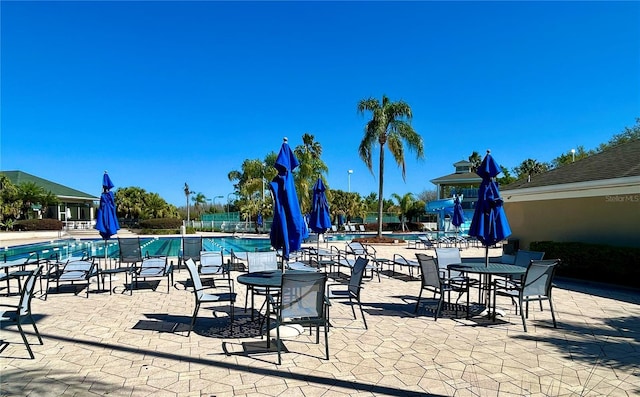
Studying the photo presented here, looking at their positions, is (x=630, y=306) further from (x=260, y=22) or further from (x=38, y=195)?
(x=38, y=195)

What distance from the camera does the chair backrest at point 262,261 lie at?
6.63 m

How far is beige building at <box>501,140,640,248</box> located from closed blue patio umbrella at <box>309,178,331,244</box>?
7541 millimetres

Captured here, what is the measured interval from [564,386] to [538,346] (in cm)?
123

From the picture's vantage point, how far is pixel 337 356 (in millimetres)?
4453

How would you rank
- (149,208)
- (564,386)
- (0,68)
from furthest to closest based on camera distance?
1. (149,208)
2. (0,68)
3. (564,386)

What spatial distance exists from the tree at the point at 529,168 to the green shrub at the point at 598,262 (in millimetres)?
40788

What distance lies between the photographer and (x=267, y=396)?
3426 mm

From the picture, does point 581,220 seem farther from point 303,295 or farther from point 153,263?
point 153,263

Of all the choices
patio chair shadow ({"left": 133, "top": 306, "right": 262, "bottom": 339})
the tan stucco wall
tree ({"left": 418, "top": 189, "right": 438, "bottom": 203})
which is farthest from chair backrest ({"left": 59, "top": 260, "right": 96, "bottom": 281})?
tree ({"left": 418, "top": 189, "right": 438, "bottom": 203})

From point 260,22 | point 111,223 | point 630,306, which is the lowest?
point 630,306

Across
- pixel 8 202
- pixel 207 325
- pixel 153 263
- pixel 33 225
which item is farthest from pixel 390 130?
pixel 8 202

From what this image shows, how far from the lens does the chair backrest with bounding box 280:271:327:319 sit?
4.32 metres

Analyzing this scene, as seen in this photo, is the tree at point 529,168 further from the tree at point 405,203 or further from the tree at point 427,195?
the tree at point 427,195

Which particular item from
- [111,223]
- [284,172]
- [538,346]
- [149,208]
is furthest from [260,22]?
[149,208]
